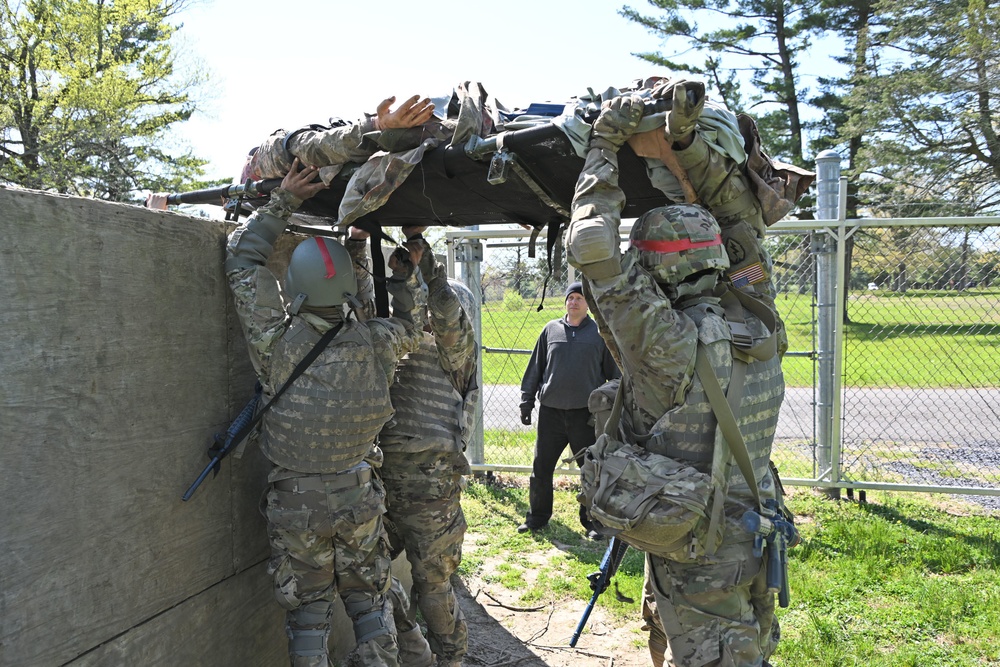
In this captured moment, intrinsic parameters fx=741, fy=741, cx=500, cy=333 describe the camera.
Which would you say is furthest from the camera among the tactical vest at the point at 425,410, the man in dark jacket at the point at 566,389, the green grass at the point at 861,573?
the man in dark jacket at the point at 566,389

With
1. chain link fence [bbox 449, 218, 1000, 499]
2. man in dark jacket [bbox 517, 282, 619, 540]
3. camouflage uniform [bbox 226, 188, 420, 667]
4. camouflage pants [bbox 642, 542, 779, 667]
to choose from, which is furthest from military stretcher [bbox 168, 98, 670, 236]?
man in dark jacket [bbox 517, 282, 619, 540]

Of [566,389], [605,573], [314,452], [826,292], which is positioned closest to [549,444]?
[566,389]

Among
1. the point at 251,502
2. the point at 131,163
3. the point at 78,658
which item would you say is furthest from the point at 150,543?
the point at 131,163

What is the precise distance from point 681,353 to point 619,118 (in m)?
0.86

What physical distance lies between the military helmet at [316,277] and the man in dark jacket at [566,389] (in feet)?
10.6

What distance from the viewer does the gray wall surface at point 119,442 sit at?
238cm

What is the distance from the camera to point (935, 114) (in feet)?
58.3

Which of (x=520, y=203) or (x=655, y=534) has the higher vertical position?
(x=520, y=203)

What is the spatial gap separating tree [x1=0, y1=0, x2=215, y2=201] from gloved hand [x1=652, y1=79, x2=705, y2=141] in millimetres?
15896

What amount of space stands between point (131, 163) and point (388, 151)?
55.0 ft

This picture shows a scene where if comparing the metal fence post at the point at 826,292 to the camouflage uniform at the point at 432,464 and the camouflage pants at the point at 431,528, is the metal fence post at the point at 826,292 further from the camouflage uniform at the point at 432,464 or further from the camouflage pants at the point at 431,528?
the camouflage pants at the point at 431,528

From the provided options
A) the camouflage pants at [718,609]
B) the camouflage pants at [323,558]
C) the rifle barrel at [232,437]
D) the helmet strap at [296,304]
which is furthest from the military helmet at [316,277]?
the camouflage pants at [718,609]

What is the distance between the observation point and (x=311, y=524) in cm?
320

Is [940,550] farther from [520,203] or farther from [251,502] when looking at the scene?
[251,502]
